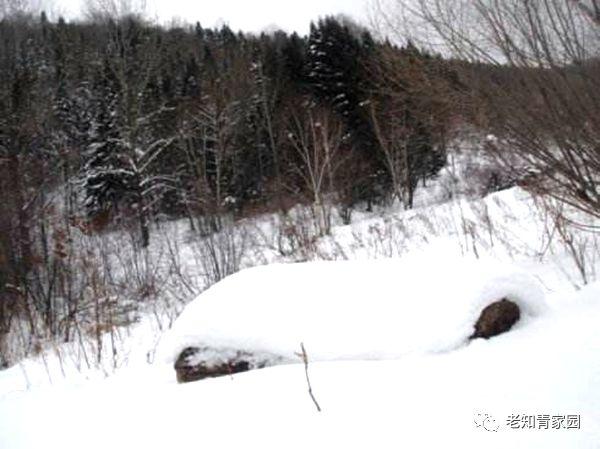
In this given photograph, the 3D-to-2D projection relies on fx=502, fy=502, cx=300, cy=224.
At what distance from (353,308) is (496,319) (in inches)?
32.2

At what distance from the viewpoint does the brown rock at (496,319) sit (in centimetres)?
281

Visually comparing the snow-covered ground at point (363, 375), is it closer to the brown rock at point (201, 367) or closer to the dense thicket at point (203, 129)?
the brown rock at point (201, 367)

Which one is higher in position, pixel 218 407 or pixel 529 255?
pixel 529 255

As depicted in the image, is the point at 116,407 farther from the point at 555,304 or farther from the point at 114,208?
the point at 114,208

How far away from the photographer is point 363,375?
2.57 meters

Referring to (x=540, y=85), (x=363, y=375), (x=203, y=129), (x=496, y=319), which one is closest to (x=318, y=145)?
(x=203, y=129)

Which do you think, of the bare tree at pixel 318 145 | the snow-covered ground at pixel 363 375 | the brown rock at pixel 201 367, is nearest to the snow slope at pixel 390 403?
the snow-covered ground at pixel 363 375

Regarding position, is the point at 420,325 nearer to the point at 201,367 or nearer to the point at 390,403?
the point at 390,403

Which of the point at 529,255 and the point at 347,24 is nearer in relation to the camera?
the point at 529,255

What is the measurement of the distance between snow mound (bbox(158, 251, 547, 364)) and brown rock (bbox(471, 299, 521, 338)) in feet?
0.12

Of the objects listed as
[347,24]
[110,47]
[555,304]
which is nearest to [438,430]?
[555,304]

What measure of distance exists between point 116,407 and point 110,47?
23991 millimetres

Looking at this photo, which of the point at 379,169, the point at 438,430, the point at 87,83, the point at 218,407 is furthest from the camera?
the point at 87,83

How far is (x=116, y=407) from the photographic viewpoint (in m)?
3.21
